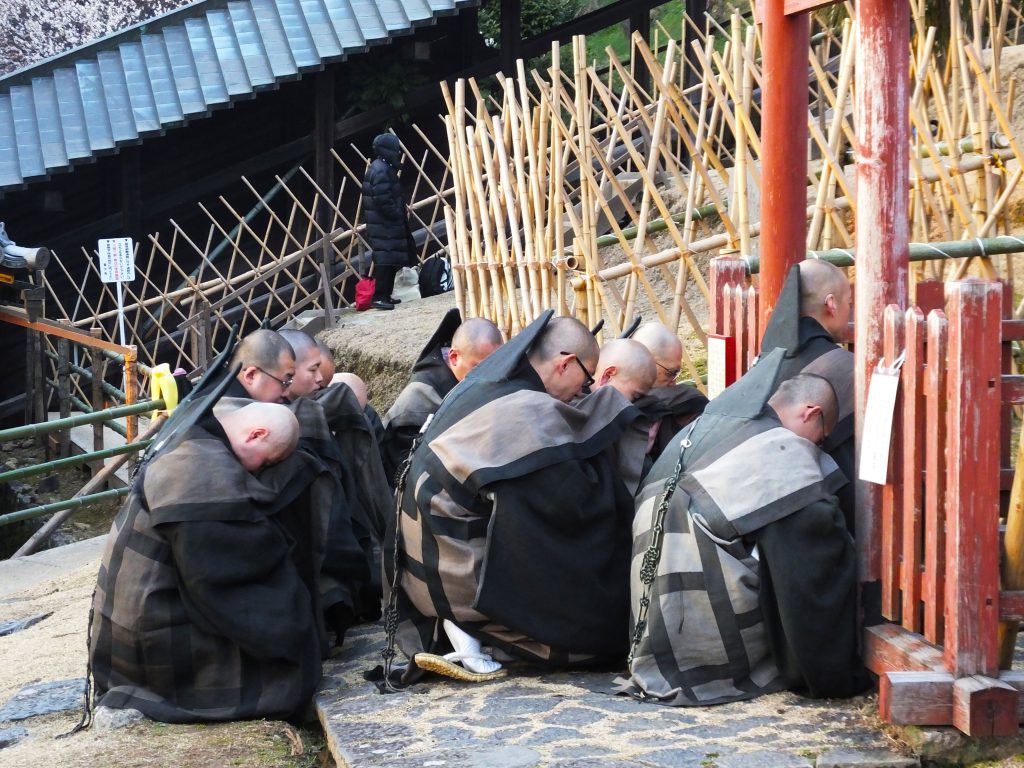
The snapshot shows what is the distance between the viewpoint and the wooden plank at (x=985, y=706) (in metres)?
3.26

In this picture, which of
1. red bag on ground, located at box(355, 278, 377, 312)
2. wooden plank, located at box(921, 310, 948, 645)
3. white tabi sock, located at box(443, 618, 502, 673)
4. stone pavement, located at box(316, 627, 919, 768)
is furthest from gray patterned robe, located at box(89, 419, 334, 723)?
red bag on ground, located at box(355, 278, 377, 312)

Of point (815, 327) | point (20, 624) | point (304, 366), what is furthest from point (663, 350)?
point (20, 624)

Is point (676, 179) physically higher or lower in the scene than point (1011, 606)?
higher

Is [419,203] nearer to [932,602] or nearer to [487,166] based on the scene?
[487,166]

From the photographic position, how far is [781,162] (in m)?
4.80

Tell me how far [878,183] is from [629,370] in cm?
121

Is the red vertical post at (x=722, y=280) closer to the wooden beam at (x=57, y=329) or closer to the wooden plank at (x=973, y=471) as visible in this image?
the wooden plank at (x=973, y=471)

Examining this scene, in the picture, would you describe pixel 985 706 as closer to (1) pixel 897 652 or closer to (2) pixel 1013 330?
(1) pixel 897 652

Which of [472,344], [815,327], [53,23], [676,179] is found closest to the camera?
[815,327]

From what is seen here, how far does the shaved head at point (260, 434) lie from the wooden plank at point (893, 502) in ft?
6.42

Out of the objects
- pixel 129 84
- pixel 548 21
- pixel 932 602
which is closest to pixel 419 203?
pixel 129 84

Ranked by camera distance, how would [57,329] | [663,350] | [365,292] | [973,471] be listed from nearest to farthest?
[973,471] → [663,350] → [57,329] → [365,292]

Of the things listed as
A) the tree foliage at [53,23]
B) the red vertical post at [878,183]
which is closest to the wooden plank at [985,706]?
the red vertical post at [878,183]

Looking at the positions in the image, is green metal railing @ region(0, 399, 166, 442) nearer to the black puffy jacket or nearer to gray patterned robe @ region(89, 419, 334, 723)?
the black puffy jacket
